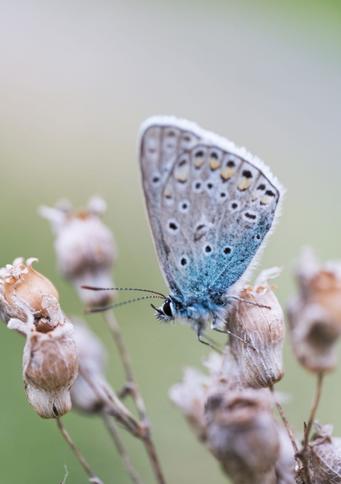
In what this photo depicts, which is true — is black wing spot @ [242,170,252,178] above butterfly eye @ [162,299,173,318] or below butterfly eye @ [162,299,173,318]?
above

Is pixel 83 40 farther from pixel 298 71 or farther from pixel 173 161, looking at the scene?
pixel 173 161

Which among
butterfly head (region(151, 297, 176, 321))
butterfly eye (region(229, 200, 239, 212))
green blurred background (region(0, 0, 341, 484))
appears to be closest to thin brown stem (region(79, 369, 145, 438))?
butterfly head (region(151, 297, 176, 321))

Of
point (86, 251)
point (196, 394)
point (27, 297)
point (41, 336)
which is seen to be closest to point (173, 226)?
point (86, 251)

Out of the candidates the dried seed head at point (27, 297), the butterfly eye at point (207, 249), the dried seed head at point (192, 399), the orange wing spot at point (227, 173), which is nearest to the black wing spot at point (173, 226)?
the butterfly eye at point (207, 249)

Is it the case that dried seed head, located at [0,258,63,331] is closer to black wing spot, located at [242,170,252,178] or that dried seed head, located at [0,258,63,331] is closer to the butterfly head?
the butterfly head

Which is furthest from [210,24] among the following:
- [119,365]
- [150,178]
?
[150,178]
